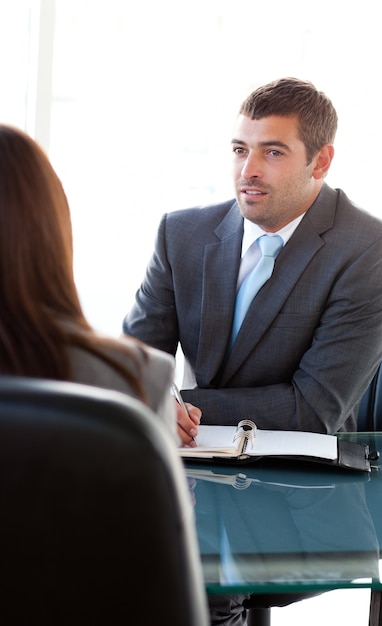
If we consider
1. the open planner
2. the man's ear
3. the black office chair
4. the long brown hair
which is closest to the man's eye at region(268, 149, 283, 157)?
the man's ear

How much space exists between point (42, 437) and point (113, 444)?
0.16 feet

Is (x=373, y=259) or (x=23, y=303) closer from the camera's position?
(x=23, y=303)

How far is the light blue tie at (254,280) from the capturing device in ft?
8.26

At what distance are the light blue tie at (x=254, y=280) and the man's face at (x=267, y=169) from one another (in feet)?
0.21

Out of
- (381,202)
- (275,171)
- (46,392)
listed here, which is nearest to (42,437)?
(46,392)

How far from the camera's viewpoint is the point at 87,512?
0.66 metres

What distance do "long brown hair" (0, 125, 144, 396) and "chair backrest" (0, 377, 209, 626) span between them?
38 centimetres

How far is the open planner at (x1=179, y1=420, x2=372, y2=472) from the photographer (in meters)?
1.92

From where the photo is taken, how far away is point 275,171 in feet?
8.36

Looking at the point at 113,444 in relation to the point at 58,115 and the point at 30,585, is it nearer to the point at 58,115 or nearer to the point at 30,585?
the point at 30,585

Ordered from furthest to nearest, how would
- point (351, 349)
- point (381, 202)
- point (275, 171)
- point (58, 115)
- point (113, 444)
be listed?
point (381, 202) → point (58, 115) → point (275, 171) → point (351, 349) → point (113, 444)

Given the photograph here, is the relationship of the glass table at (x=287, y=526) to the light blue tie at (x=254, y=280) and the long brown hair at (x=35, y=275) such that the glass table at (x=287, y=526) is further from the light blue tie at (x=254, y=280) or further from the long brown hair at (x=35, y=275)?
the light blue tie at (x=254, y=280)

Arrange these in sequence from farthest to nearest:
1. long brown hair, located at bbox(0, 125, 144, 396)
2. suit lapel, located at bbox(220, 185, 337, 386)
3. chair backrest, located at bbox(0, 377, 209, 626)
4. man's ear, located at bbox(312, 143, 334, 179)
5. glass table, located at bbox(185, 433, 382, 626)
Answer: man's ear, located at bbox(312, 143, 334, 179) < suit lapel, located at bbox(220, 185, 337, 386) < glass table, located at bbox(185, 433, 382, 626) < long brown hair, located at bbox(0, 125, 144, 396) < chair backrest, located at bbox(0, 377, 209, 626)

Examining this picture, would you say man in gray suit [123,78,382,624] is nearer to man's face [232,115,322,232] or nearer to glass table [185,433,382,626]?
man's face [232,115,322,232]
